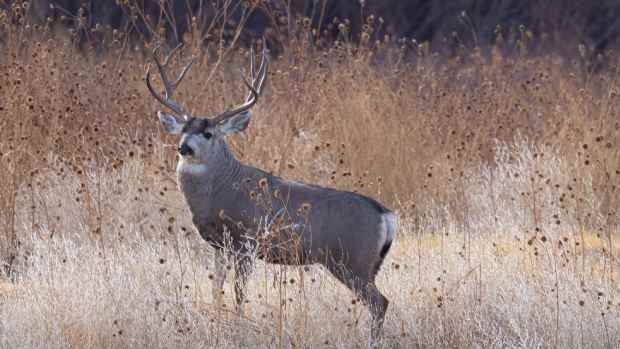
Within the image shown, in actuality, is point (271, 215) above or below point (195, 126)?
below

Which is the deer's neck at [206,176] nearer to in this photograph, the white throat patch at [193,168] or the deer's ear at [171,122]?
the white throat patch at [193,168]

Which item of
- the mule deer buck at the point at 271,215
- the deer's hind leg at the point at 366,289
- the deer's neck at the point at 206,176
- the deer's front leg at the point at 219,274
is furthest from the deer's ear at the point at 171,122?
the deer's hind leg at the point at 366,289

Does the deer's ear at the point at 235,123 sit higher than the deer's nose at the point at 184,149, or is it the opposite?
the deer's ear at the point at 235,123

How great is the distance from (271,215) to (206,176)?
2.13 ft

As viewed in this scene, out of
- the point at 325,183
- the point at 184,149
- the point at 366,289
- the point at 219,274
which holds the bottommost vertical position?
the point at 219,274

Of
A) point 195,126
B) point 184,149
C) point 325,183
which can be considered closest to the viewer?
point 184,149

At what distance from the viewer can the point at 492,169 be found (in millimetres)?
9812

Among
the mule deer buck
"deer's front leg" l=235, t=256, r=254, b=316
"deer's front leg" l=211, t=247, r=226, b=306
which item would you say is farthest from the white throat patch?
"deer's front leg" l=235, t=256, r=254, b=316

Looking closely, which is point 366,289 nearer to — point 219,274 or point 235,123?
point 219,274

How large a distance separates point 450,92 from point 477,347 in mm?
5387

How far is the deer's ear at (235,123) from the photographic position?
22.9ft

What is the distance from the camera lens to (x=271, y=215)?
642 cm

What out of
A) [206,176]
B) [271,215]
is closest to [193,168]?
[206,176]

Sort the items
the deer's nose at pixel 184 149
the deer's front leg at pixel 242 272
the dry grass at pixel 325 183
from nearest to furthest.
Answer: the dry grass at pixel 325 183
the deer's front leg at pixel 242 272
the deer's nose at pixel 184 149
